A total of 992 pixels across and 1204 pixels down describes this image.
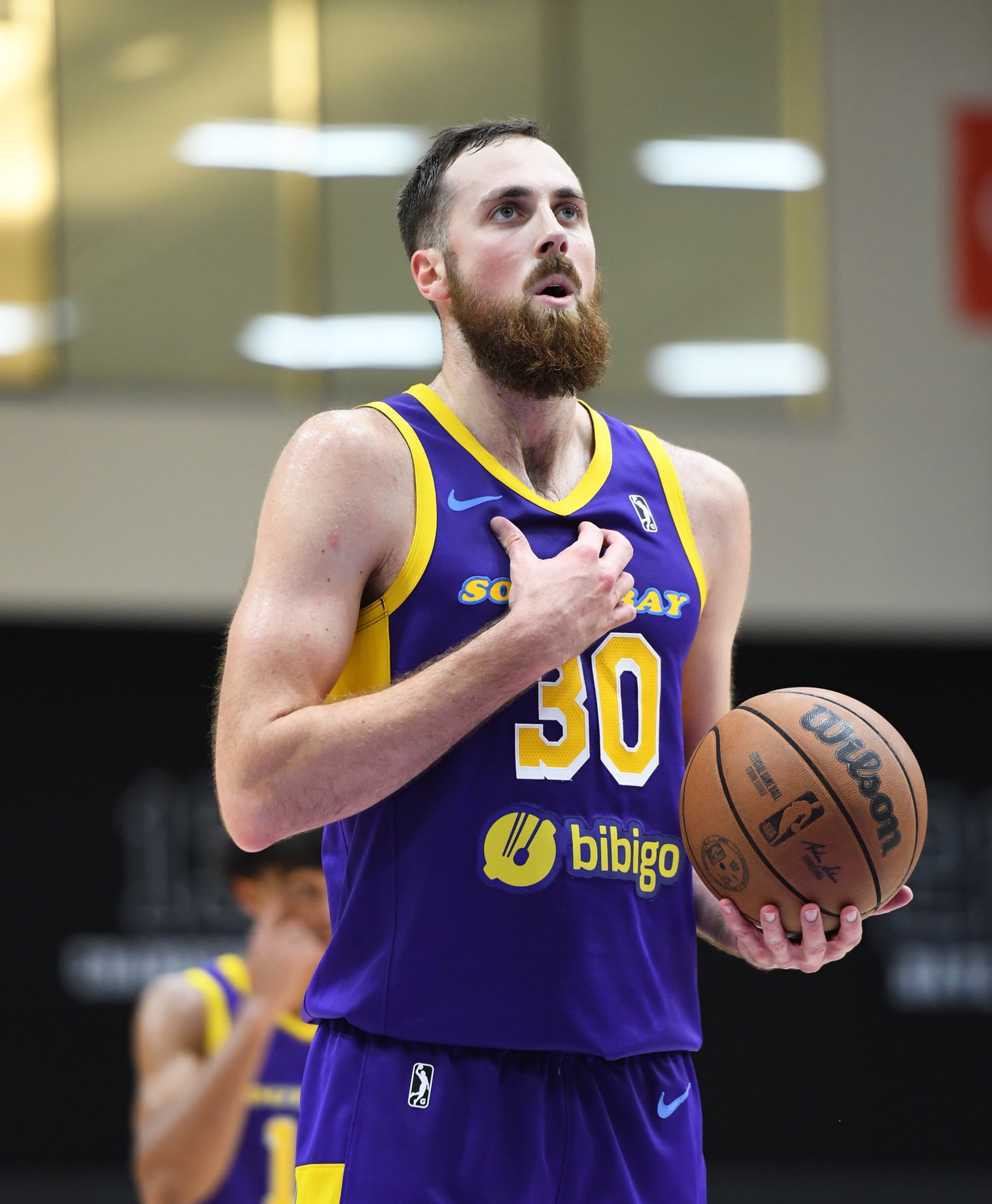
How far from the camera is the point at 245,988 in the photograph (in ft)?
17.4

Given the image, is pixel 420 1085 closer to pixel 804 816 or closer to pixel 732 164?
pixel 804 816

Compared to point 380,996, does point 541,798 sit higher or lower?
higher

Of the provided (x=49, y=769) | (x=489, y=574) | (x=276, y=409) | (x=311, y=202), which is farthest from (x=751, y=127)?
(x=489, y=574)

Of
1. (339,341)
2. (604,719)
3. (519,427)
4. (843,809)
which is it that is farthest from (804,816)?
(339,341)

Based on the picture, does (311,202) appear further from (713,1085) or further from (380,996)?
(380,996)

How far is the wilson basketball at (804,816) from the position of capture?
8.29 feet

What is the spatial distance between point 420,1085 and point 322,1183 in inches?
8.3

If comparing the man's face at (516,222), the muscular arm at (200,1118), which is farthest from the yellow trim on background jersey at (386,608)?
the muscular arm at (200,1118)

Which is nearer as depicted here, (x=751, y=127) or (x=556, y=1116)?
(x=556, y=1116)

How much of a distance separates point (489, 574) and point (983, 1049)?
31.7 feet

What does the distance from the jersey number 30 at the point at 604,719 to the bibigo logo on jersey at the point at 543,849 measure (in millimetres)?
72

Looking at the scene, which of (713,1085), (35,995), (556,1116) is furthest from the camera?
(713,1085)

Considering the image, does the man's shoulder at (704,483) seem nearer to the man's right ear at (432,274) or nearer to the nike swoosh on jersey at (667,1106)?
the man's right ear at (432,274)

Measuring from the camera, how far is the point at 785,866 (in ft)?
8.30
